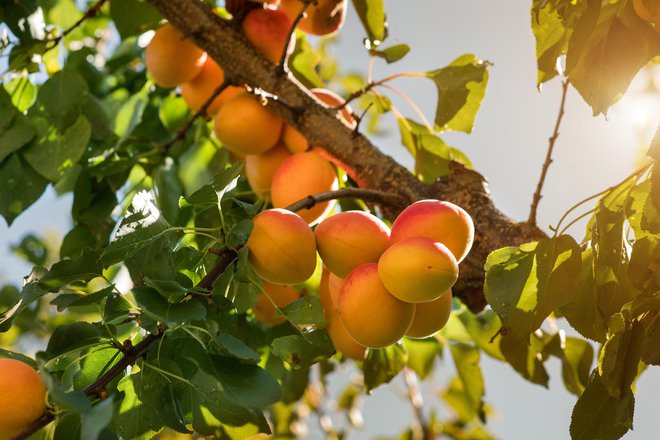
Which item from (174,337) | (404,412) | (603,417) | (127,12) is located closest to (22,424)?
(174,337)

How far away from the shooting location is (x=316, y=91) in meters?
0.93

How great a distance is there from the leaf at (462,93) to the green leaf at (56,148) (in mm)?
399

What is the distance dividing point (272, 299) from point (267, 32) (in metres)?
0.29

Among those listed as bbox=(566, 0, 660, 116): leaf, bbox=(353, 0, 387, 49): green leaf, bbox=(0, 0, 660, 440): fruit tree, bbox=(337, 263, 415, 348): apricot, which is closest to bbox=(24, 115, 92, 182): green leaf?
bbox=(0, 0, 660, 440): fruit tree

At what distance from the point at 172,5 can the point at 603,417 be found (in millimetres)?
593

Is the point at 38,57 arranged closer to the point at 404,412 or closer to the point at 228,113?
the point at 228,113

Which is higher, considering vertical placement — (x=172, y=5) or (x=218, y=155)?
(x=172, y=5)

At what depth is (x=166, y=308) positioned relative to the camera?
1.64ft

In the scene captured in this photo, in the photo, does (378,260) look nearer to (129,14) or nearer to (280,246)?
(280,246)

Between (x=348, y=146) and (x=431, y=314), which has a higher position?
(x=348, y=146)

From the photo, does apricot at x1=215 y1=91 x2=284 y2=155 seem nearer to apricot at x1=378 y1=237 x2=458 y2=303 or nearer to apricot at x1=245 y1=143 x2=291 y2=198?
apricot at x1=245 y1=143 x2=291 y2=198

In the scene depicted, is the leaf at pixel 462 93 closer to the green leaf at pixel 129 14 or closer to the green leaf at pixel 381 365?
the green leaf at pixel 381 365

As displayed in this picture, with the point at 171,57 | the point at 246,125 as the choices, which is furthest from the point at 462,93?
the point at 171,57

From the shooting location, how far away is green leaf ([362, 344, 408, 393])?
35.5 inches
